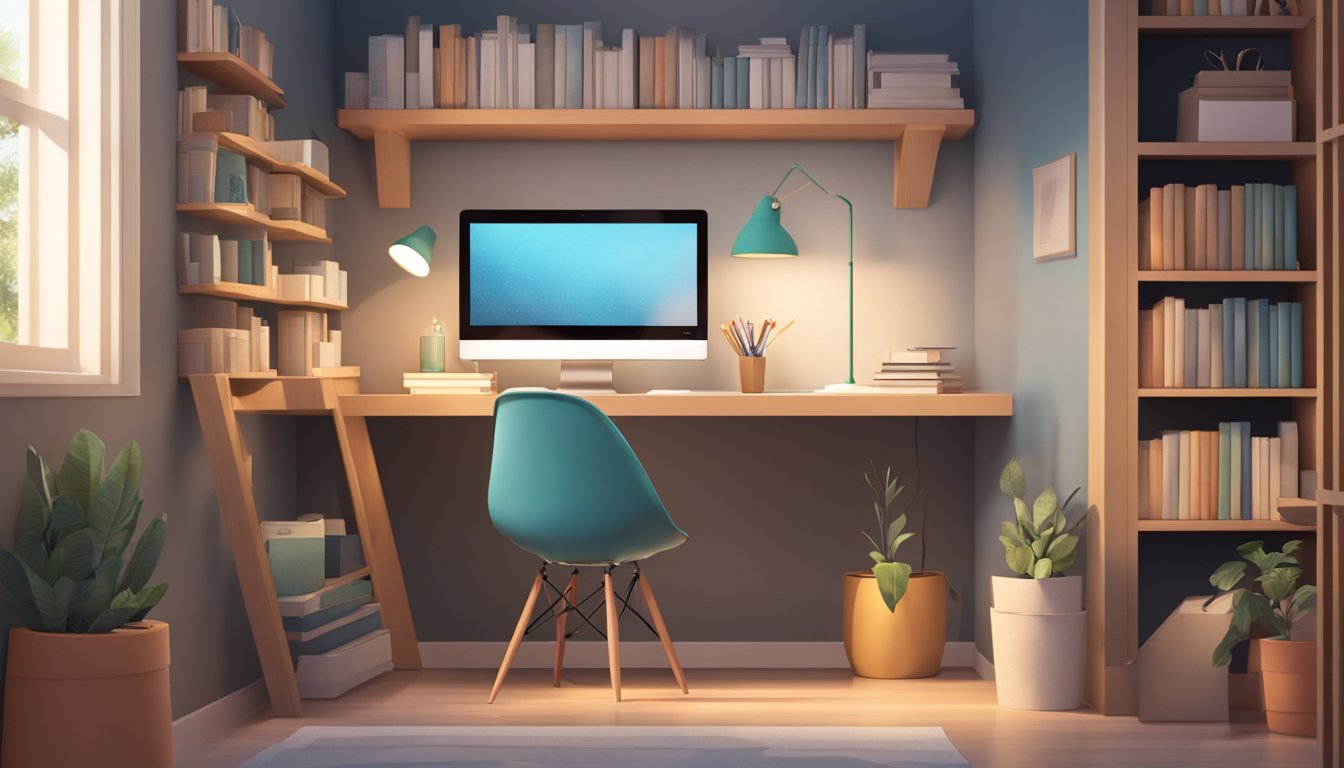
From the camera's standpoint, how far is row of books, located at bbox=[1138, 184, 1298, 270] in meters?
3.37

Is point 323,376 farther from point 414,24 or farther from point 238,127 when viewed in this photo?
point 414,24

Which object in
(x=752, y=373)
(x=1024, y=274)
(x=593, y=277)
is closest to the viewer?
(x=1024, y=274)

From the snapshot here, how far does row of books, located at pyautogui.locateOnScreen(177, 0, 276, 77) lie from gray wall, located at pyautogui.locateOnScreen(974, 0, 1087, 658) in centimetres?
209

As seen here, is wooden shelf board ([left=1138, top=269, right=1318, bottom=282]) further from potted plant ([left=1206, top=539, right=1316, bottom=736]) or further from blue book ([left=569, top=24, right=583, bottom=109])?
blue book ([left=569, top=24, right=583, bottom=109])

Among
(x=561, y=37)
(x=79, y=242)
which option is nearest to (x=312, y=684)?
(x=79, y=242)

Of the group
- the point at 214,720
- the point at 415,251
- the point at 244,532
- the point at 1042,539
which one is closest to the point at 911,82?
the point at 1042,539

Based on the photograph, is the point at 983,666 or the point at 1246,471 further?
the point at 983,666

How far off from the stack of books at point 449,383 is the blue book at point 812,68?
1297mm

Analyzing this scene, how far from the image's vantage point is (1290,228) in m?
3.38

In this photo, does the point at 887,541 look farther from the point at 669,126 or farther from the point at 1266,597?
the point at 669,126

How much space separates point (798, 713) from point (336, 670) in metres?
1.20

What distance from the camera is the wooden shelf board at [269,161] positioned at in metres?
3.16

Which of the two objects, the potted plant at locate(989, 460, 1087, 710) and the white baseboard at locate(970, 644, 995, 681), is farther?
the white baseboard at locate(970, 644, 995, 681)

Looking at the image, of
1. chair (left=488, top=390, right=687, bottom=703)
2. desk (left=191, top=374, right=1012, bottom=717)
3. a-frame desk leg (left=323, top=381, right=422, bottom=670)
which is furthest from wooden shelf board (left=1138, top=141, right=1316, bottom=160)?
a-frame desk leg (left=323, top=381, right=422, bottom=670)
